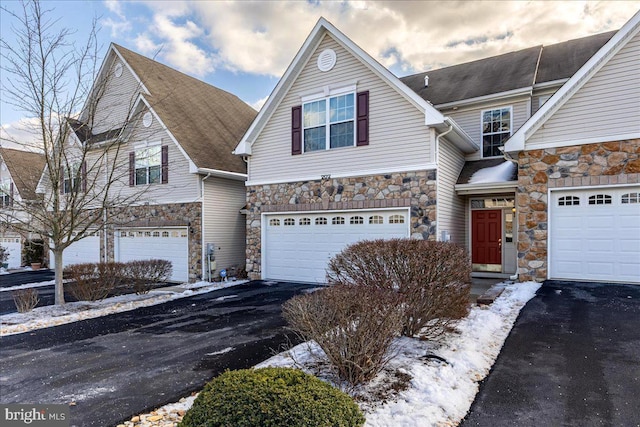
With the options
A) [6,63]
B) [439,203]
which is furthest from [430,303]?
[6,63]

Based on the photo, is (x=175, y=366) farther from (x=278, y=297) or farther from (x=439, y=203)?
(x=439, y=203)

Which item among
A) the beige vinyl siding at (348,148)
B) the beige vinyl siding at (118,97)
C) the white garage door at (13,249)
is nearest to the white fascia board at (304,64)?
the beige vinyl siding at (348,148)

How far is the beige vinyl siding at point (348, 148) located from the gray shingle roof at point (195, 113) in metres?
2.22

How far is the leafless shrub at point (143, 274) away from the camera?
35.8 feet

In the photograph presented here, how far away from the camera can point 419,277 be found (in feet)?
16.7

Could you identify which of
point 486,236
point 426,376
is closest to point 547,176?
point 486,236

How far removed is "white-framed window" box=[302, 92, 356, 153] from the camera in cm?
1109

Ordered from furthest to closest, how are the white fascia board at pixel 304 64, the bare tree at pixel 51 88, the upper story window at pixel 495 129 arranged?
1. the upper story window at pixel 495 129
2. the white fascia board at pixel 304 64
3. the bare tree at pixel 51 88

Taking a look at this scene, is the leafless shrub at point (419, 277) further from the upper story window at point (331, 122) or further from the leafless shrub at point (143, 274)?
the leafless shrub at point (143, 274)

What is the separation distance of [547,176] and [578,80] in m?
2.29

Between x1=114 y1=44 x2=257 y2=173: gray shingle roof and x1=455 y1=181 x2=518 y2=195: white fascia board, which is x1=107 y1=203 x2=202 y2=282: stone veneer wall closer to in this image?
x1=114 y1=44 x2=257 y2=173: gray shingle roof

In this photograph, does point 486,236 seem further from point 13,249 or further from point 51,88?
point 13,249

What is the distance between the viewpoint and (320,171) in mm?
11539

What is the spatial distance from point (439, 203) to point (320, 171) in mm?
3758
